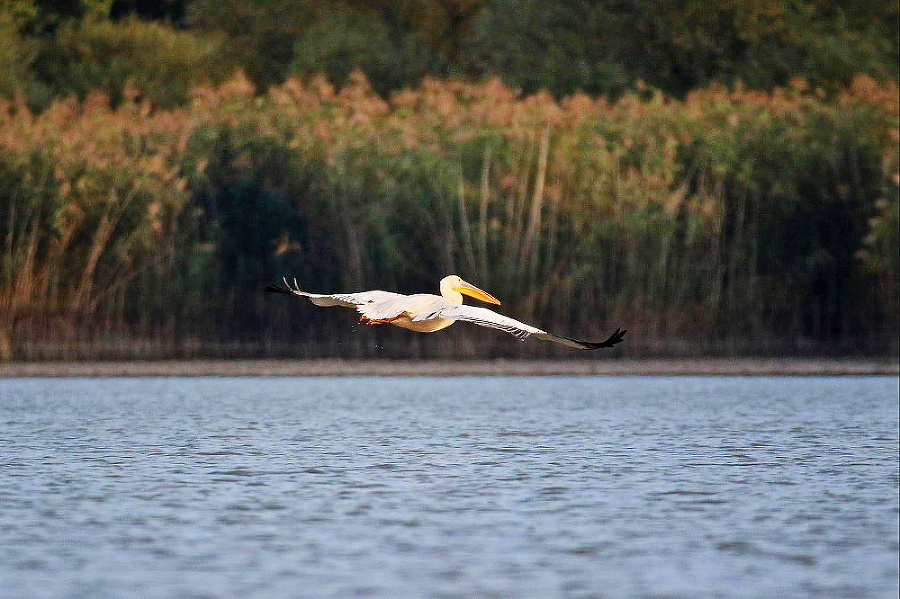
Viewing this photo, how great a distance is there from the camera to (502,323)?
1039 cm

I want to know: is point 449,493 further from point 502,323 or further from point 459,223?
point 459,223

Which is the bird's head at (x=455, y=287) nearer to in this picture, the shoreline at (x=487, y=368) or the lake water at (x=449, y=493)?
the lake water at (x=449, y=493)

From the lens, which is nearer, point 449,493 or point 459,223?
point 449,493

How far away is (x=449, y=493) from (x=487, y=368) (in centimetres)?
952

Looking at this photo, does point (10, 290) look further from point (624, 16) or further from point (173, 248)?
point (624, 16)

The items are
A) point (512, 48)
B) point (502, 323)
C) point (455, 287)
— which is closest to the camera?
point (502, 323)

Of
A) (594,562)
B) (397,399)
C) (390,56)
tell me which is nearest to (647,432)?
(397,399)

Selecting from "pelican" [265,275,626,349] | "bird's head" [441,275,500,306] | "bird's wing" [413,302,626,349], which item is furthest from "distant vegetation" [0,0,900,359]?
"bird's wing" [413,302,626,349]

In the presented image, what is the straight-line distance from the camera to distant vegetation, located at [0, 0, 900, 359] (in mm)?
23031

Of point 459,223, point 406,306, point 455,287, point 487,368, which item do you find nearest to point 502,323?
point 406,306

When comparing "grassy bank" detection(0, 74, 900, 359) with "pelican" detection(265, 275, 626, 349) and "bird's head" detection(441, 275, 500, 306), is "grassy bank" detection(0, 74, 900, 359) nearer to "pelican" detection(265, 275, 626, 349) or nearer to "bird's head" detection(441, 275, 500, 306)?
"bird's head" detection(441, 275, 500, 306)

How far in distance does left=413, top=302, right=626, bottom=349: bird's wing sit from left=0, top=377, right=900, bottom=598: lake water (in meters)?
1.16

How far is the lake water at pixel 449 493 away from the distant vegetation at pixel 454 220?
197cm

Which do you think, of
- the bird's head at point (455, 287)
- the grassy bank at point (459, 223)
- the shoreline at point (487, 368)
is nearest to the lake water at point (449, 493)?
the shoreline at point (487, 368)
